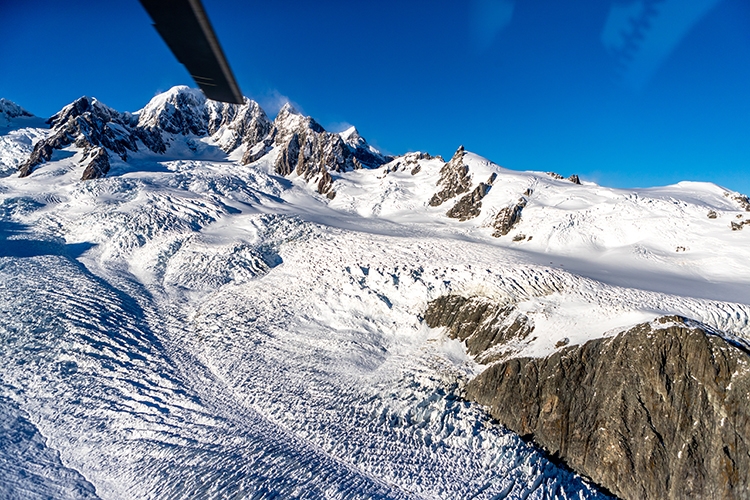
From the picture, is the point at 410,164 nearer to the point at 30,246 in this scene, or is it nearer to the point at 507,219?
the point at 507,219

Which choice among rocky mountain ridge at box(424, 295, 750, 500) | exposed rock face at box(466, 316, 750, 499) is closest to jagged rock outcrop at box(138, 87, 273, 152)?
rocky mountain ridge at box(424, 295, 750, 500)

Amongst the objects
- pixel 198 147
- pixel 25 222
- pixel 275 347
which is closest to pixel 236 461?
pixel 275 347

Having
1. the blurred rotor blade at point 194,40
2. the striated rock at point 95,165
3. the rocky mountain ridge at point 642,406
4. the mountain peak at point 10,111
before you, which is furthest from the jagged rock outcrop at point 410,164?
the mountain peak at point 10,111

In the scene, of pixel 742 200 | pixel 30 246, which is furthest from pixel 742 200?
pixel 30 246

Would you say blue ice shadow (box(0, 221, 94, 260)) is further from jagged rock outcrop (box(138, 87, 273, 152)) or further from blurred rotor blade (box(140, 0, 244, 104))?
jagged rock outcrop (box(138, 87, 273, 152))

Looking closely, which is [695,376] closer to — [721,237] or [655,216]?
[721,237]

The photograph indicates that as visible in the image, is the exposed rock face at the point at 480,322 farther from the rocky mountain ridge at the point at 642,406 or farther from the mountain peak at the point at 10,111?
the mountain peak at the point at 10,111

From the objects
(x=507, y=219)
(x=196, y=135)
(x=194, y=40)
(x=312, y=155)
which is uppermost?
(x=312, y=155)
